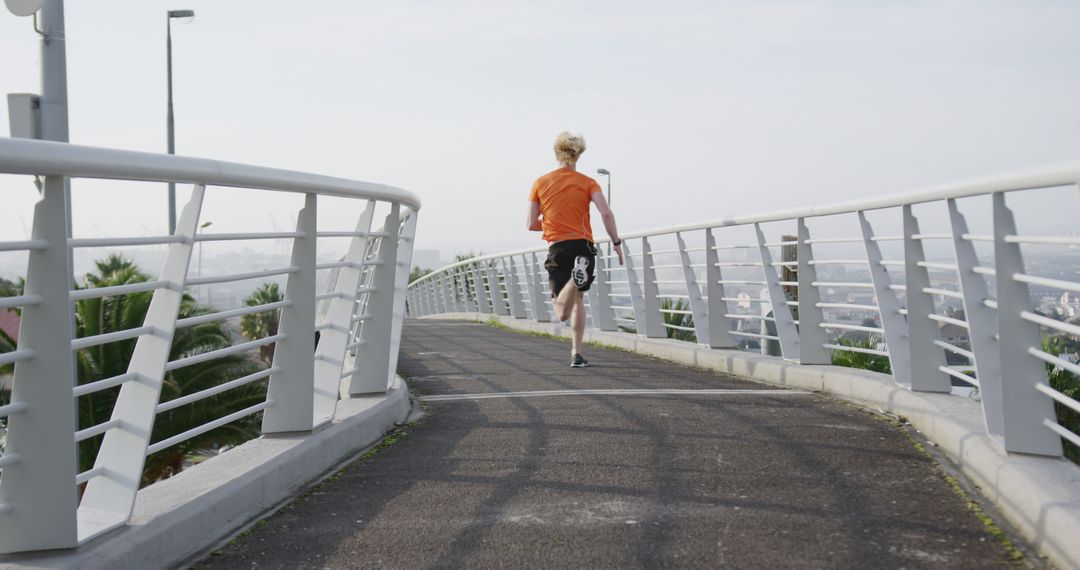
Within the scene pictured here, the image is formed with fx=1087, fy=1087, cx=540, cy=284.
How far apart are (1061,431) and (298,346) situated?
129 inches

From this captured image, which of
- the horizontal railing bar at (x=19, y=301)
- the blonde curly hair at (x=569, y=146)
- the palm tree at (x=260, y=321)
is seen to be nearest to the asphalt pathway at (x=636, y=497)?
the horizontal railing bar at (x=19, y=301)

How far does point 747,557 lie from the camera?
3598 mm

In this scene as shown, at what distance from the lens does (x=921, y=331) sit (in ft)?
20.4

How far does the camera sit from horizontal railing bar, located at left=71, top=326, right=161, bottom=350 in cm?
335

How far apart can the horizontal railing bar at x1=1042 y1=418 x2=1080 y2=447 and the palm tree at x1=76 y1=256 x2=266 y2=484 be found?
12.0m

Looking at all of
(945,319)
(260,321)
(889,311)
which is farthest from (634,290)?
(260,321)

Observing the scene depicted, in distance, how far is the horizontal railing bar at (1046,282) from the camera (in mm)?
3736

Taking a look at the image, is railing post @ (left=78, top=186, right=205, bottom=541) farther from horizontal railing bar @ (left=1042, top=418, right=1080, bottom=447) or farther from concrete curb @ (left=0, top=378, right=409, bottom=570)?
horizontal railing bar @ (left=1042, top=418, right=1080, bottom=447)

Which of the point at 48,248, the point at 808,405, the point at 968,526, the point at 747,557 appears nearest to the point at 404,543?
the point at 747,557

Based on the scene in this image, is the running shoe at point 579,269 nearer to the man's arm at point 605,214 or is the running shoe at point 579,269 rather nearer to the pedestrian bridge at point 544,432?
the man's arm at point 605,214

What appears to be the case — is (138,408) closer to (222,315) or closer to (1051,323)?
(222,315)

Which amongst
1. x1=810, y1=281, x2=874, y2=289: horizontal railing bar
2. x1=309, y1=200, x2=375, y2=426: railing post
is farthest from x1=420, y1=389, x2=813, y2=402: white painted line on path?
x1=309, y1=200, x2=375, y2=426: railing post

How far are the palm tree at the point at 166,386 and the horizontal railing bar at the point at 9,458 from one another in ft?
38.6

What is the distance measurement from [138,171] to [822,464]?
3.23 m
